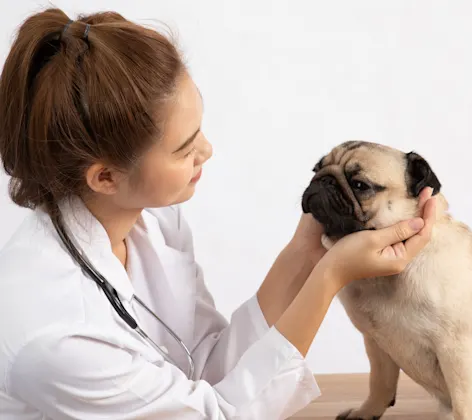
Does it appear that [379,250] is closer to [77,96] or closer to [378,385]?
[378,385]

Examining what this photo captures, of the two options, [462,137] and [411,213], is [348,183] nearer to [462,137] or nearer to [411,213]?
[411,213]

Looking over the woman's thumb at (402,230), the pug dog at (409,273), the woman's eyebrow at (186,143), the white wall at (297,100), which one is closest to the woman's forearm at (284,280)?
the pug dog at (409,273)

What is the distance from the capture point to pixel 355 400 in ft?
6.10

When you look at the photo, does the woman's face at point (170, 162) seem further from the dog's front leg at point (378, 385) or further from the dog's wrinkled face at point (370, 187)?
the dog's front leg at point (378, 385)

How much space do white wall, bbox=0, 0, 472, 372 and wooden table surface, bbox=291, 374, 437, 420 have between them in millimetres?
822

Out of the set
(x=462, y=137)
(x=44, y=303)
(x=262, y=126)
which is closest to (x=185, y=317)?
(x=44, y=303)

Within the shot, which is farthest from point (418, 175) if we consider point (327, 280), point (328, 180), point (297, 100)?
point (297, 100)

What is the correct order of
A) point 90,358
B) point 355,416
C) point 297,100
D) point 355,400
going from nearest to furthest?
point 90,358
point 355,416
point 355,400
point 297,100

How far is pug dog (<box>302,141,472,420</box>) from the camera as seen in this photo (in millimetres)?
1446

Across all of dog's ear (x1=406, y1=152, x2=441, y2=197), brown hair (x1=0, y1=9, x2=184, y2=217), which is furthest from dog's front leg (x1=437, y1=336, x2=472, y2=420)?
brown hair (x1=0, y1=9, x2=184, y2=217)

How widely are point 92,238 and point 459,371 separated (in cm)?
66

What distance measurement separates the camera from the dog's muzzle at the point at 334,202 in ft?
4.77

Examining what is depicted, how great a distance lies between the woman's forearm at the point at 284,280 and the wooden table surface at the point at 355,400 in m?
0.28

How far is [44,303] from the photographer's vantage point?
127 cm
